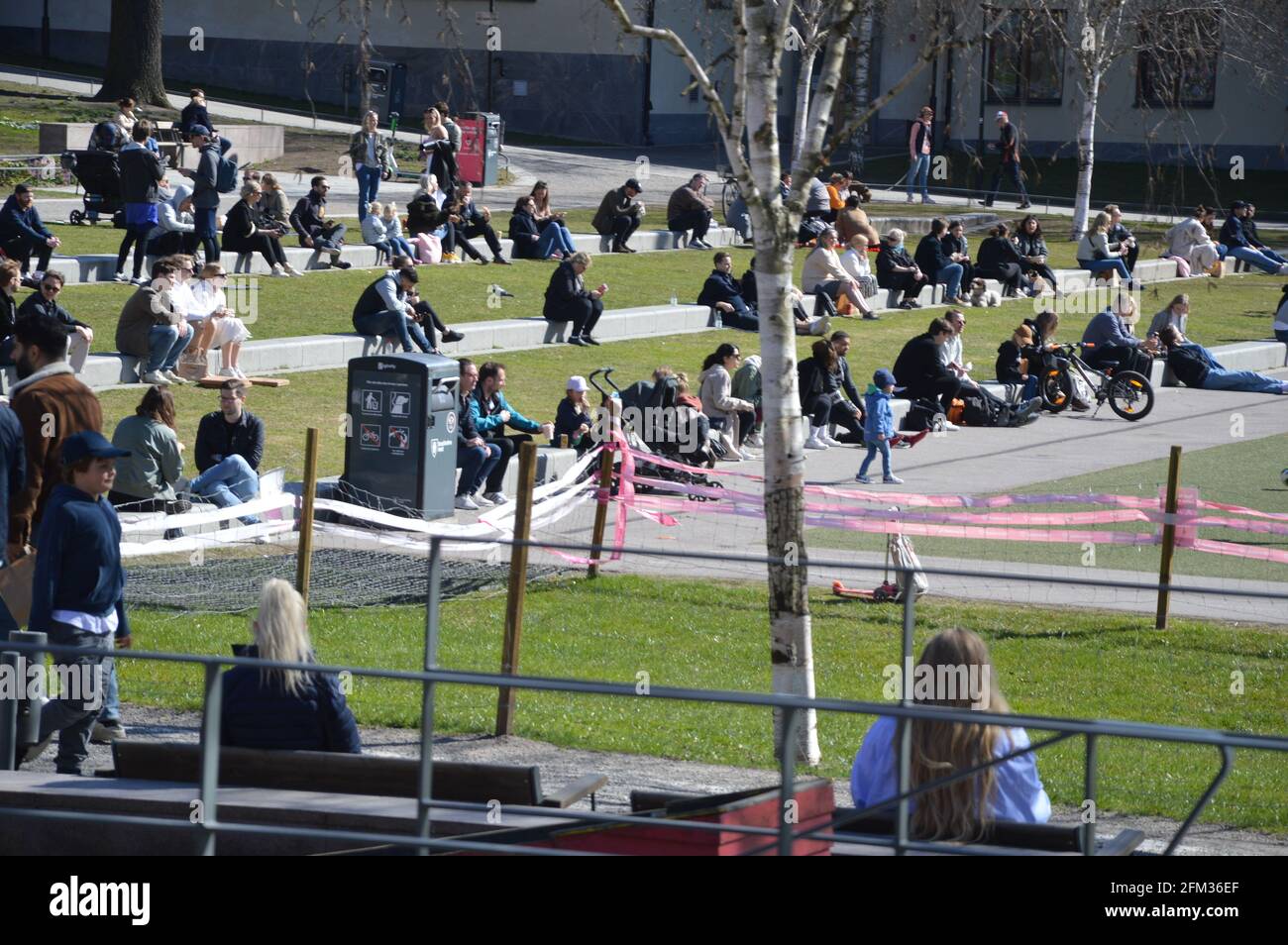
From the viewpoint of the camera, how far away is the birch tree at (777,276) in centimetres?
934

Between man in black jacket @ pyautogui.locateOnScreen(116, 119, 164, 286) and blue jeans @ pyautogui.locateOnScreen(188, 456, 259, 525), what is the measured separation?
9180 mm

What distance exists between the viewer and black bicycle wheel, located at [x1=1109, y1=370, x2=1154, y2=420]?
899 inches

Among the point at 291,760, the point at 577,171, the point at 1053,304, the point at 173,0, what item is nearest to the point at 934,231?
the point at 1053,304

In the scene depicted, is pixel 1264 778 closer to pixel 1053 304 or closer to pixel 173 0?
pixel 1053 304

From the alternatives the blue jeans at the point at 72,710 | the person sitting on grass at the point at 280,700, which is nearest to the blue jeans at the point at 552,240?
the blue jeans at the point at 72,710

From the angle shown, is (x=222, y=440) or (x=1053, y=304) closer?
(x=222, y=440)

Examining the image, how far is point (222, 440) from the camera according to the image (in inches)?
578

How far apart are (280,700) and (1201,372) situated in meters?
21.0

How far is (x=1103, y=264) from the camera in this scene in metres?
32.1

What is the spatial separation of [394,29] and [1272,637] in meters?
38.7

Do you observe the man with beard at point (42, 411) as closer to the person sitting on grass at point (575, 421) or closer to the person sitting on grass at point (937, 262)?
the person sitting on grass at point (575, 421)

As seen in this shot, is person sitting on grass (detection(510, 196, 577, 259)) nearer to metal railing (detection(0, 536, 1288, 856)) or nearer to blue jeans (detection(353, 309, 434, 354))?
blue jeans (detection(353, 309, 434, 354))

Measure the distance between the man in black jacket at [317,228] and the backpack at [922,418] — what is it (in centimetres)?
939
